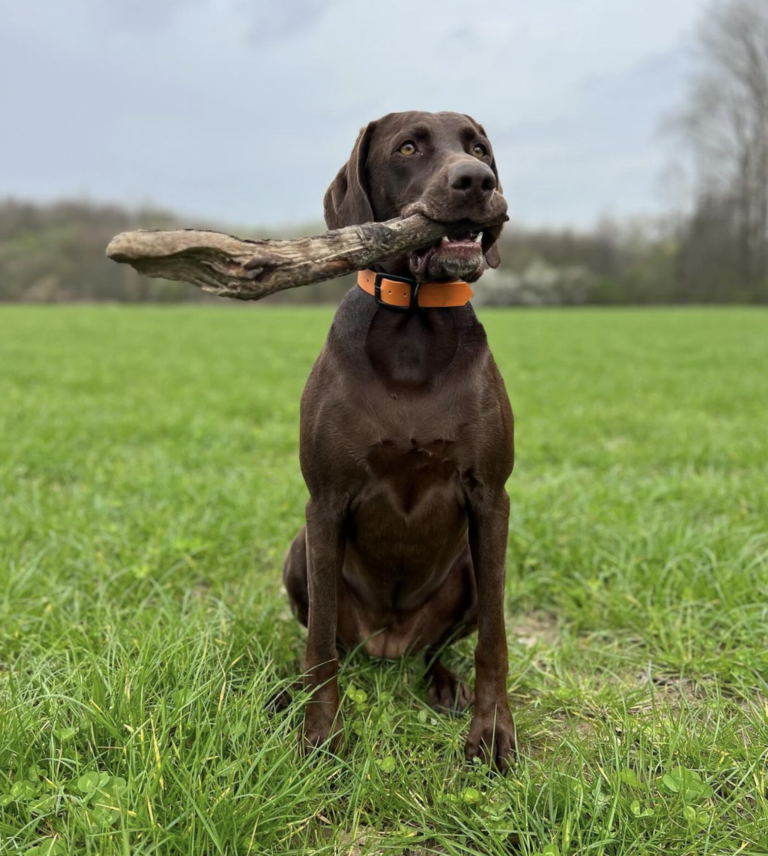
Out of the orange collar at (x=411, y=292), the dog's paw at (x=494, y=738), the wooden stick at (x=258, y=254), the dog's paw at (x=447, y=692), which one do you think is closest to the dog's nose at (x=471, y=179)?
the wooden stick at (x=258, y=254)

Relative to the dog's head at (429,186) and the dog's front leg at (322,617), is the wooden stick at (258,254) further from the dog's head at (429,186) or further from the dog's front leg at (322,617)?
the dog's front leg at (322,617)

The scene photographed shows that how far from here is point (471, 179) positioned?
6.19 feet

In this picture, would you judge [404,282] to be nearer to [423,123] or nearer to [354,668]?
[423,123]

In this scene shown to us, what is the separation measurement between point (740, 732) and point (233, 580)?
2104 mm

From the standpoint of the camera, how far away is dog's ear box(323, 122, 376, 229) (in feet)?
7.25

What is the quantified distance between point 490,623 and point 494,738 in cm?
32

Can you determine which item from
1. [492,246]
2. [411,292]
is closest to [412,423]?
[411,292]

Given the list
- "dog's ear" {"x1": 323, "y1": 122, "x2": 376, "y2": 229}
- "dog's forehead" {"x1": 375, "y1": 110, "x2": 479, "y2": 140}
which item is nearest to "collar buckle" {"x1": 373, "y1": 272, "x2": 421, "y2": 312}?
"dog's ear" {"x1": 323, "y1": 122, "x2": 376, "y2": 229}

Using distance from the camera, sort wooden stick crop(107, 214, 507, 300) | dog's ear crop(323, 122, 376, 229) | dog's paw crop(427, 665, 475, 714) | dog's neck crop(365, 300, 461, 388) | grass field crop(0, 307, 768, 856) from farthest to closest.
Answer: dog's paw crop(427, 665, 475, 714) < dog's ear crop(323, 122, 376, 229) < dog's neck crop(365, 300, 461, 388) < grass field crop(0, 307, 768, 856) < wooden stick crop(107, 214, 507, 300)

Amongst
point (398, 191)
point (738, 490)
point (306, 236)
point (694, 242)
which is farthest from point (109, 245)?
point (694, 242)

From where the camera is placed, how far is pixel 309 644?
2.18 meters

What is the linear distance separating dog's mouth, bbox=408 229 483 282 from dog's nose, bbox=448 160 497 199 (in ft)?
0.39

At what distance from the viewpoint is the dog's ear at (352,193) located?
221cm

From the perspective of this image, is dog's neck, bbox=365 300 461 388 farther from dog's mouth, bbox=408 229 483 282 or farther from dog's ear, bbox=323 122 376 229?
dog's ear, bbox=323 122 376 229
